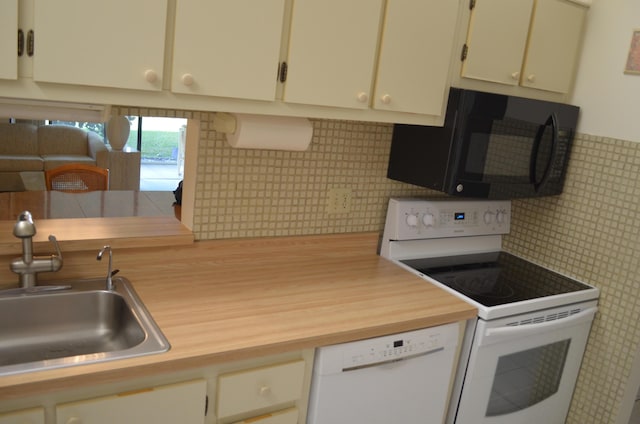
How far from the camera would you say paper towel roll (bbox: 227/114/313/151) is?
167cm

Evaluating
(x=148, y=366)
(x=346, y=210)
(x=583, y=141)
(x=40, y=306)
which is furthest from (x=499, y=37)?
(x=40, y=306)

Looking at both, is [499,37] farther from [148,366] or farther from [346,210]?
[148,366]

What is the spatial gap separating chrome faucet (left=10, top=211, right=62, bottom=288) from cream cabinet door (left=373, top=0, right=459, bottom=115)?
1076 mm

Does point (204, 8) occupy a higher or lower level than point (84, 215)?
higher

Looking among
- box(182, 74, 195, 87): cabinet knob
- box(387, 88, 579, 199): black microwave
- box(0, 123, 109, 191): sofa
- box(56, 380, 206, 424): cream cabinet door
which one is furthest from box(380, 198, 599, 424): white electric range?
box(0, 123, 109, 191): sofa

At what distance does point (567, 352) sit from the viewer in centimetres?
217

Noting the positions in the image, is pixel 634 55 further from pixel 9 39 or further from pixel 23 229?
pixel 23 229

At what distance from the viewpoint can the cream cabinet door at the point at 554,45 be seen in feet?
6.64

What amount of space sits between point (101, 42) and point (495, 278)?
1.72m

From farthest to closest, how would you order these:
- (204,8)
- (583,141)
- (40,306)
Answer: (583,141) → (40,306) → (204,8)

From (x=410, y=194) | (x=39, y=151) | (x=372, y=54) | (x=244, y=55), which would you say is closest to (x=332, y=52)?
(x=372, y=54)

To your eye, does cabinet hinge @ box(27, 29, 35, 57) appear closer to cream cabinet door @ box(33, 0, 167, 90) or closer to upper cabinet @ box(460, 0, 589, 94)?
cream cabinet door @ box(33, 0, 167, 90)

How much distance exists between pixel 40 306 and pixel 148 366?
20.7 inches

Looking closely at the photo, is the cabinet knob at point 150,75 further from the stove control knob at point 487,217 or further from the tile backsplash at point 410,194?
the stove control knob at point 487,217
